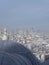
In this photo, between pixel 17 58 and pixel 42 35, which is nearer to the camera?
pixel 17 58

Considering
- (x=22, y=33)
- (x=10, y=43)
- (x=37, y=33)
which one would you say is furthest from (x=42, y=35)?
(x=10, y=43)

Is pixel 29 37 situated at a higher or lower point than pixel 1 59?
higher

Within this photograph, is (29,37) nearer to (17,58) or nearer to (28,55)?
(28,55)

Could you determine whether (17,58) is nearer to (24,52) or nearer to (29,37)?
(24,52)

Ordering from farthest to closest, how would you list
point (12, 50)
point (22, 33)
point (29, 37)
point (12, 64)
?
point (22, 33), point (29, 37), point (12, 50), point (12, 64)

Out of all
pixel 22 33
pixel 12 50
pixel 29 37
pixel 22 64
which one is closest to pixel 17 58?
pixel 22 64

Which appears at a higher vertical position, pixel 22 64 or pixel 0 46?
pixel 0 46

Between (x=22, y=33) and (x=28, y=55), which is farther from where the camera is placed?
(x=22, y=33)

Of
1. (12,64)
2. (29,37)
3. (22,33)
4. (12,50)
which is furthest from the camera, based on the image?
(22,33)

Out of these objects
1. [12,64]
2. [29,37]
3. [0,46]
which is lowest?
[12,64]
